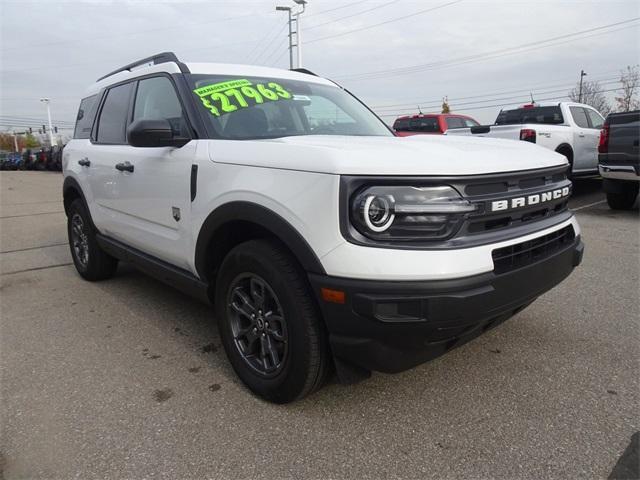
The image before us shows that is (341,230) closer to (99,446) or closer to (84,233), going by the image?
(99,446)

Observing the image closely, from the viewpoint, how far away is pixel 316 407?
2561 mm

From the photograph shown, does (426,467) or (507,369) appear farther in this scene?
(507,369)

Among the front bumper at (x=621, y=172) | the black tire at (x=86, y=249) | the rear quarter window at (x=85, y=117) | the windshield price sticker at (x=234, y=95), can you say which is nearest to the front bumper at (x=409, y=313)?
the windshield price sticker at (x=234, y=95)

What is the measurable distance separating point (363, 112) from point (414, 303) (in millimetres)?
2298

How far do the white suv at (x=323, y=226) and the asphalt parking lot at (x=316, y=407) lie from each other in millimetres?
297

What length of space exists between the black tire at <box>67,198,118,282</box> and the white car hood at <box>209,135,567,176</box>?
8.42 ft

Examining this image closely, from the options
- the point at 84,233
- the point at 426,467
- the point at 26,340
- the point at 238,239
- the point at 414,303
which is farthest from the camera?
the point at 84,233

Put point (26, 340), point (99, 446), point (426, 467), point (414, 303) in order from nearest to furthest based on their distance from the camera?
point (414, 303), point (426, 467), point (99, 446), point (26, 340)

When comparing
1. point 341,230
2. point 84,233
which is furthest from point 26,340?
point 341,230

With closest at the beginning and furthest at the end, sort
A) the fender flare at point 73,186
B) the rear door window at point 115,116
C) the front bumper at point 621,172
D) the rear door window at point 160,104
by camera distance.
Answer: the rear door window at point 160,104 < the rear door window at point 115,116 < the fender flare at point 73,186 < the front bumper at point 621,172

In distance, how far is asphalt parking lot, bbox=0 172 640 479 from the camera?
2.14 meters

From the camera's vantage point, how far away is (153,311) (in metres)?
4.07

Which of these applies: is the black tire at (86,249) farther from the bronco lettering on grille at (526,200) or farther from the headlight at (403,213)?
the bronco lettering on grille at (526,200)

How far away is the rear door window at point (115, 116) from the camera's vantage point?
12.9ft
